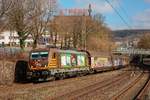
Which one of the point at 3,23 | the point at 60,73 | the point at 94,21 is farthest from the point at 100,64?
the point at 94,21

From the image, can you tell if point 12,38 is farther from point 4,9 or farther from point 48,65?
point 48,65

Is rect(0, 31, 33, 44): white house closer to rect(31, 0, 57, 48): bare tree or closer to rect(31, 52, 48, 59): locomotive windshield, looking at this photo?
rect(31, 0, 57, 48): bare tree

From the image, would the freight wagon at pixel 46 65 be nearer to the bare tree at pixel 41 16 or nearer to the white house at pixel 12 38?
the bare tree at pixel 41 16

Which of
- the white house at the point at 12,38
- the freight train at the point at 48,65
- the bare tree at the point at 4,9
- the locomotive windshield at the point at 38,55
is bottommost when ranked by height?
the freight train at the point at 48,65

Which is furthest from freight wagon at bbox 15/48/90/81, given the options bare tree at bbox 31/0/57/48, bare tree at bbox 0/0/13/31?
bare tree at bbox 31/0/57/48

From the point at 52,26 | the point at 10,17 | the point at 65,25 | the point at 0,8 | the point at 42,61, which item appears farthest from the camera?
the point at 65,25

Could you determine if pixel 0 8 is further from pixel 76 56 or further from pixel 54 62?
pixel 54 62

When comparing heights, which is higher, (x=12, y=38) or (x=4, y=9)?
(x=4, y=9)

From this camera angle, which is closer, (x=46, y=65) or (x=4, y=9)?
(x=46, y=65)

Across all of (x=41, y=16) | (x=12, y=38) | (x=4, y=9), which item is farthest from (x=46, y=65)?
(x=12, y=38)

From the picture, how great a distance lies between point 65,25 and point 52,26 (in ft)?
49.2

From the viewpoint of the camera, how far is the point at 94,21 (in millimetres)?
120062

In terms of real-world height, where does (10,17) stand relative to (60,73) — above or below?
above

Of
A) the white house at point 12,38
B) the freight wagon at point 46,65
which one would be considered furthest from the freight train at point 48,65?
the white house at point 12,38
